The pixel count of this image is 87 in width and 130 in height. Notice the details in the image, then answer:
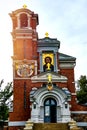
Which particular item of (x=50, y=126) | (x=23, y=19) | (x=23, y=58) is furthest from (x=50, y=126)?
(x=23, y=19)

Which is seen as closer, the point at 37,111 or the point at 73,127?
the point at 73,127

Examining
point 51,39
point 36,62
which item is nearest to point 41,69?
point 36,62

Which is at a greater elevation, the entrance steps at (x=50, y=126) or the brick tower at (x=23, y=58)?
the brick tower at (x=23, y=58)

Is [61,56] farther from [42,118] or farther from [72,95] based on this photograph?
[42,118]

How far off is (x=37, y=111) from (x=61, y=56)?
597cm

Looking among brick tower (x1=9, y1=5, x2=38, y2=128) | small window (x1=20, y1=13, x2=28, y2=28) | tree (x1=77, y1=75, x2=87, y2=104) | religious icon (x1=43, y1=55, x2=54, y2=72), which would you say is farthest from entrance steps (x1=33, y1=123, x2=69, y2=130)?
tree (x1=77, y1=75, x2=87, y2=104)

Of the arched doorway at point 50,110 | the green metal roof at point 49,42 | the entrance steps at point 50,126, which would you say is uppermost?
the green metal roof at point 49,42

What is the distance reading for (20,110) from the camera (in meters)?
30.0

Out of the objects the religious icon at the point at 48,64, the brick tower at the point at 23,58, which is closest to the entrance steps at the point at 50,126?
the brick tower at the point at 23,58

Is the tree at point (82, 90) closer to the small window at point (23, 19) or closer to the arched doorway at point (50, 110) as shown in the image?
the arched doorway at point (50, 110)

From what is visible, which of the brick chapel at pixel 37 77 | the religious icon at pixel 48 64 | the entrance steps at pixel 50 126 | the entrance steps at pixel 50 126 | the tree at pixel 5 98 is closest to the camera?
the entrance steps at pixel 50 126

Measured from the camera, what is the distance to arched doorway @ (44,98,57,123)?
97.5ft

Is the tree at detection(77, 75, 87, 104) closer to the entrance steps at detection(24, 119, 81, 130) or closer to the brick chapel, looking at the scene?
the brick chapel

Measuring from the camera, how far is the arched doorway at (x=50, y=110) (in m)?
29.7
